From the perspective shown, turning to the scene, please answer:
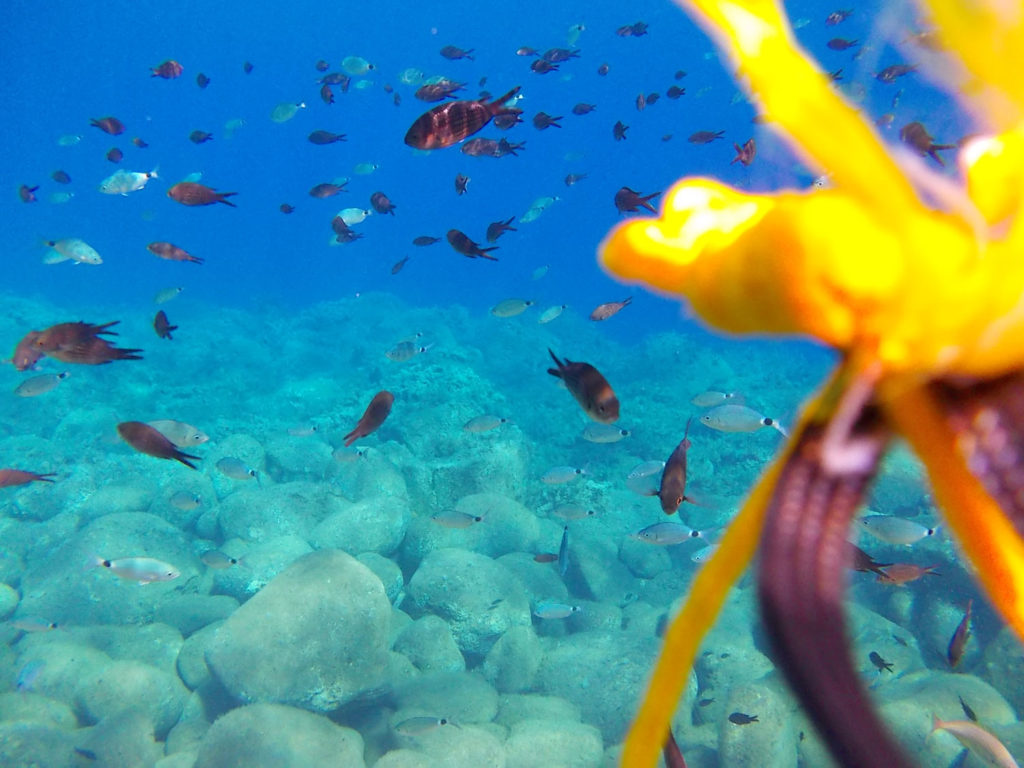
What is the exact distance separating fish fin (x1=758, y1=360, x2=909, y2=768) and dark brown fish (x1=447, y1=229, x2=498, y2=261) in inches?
222

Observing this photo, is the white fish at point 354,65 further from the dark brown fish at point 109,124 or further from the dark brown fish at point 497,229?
the dark brown fish at point 497,229

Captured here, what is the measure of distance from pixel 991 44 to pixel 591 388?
9.97 feet

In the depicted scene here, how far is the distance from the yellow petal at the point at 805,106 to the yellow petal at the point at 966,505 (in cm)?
19

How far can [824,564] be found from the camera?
19.6 inches

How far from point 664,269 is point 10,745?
713cm

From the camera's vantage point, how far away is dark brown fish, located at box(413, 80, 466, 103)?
721cm

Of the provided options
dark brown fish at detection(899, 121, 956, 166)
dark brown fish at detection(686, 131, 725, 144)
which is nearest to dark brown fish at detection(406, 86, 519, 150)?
dark brown fish at detection(899, 121, 956, 166)

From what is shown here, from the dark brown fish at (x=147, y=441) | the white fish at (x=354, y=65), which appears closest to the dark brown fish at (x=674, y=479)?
the dark brown fish at (x=147, y=441)

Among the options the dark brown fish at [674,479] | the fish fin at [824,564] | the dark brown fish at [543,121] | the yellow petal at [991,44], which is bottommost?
the dark brown fish at [674,479]

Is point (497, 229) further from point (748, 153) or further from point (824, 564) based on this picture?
point (824, 564)

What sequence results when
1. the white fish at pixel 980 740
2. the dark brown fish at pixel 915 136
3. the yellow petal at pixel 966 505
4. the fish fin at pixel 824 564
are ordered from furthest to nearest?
the white fish at pixel 980 740 < the dark brown fish at pixel 915 136 < the yellow petal at pixel 966 505 < the fish fin at pixel 824 564

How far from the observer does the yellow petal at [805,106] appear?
542 millimetres

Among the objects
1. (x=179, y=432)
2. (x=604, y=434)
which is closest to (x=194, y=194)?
(x=179, y=432)

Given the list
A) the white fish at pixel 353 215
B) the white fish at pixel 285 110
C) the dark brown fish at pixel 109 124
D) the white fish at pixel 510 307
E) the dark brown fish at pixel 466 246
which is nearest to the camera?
the dark brown fish at pixel 466 246
